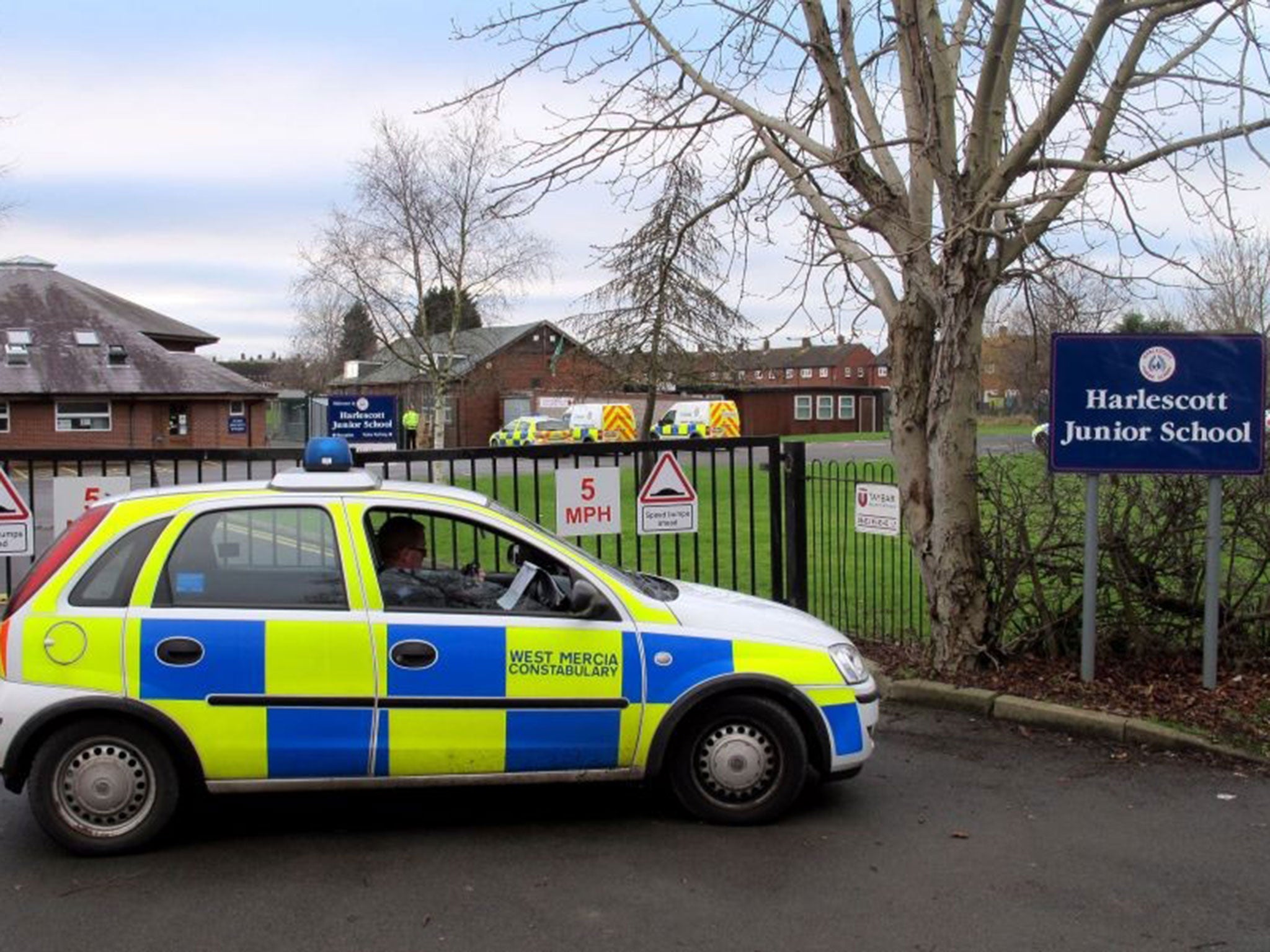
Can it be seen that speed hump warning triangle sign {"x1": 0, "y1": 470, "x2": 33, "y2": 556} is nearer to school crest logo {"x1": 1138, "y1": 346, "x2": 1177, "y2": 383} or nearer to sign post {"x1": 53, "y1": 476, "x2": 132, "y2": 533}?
sign post {"x1": 53, "y1": 476, "x2": 132, "y2": 533}

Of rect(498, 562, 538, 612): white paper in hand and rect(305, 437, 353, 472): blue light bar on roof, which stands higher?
rect(305, 437, 353, 472): blue light bar on roof

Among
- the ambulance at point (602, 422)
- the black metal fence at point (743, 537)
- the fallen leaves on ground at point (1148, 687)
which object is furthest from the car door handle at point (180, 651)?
the ambulance at point (602, 422)

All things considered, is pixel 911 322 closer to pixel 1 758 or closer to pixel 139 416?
pixel 1 758

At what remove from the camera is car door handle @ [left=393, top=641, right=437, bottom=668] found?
4863 millimetres

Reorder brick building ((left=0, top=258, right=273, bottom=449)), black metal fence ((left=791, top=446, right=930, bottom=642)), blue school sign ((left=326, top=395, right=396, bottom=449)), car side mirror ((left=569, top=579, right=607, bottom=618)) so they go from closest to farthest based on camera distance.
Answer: car side mirror ((left=569, top=579, right=607, bottom=618)), black metal fence ((left=791, top=446, right=930, bottom=642)), blue school sign ((left=326, top=395, right=396, bottom=449)), brick building ((left=0, top=258, right=273, bottom=449))

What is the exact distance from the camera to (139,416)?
1687 inches

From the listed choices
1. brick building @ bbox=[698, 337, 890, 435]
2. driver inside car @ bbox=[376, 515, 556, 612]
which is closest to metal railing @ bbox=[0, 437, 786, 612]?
driver inside car @ bbox=[376, 515, 556, 612]

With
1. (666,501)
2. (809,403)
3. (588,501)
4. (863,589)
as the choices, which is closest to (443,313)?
(809,403)

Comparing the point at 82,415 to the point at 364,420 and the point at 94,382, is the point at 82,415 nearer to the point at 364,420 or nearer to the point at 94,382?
the point at 94,382

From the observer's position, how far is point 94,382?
41.6 meters

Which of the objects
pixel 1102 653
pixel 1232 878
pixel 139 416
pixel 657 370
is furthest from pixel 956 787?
pixel 139 416

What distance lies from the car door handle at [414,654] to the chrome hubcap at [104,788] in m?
1.10

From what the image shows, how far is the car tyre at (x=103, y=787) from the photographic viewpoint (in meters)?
4.68

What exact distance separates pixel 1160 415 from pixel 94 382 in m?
41.5
